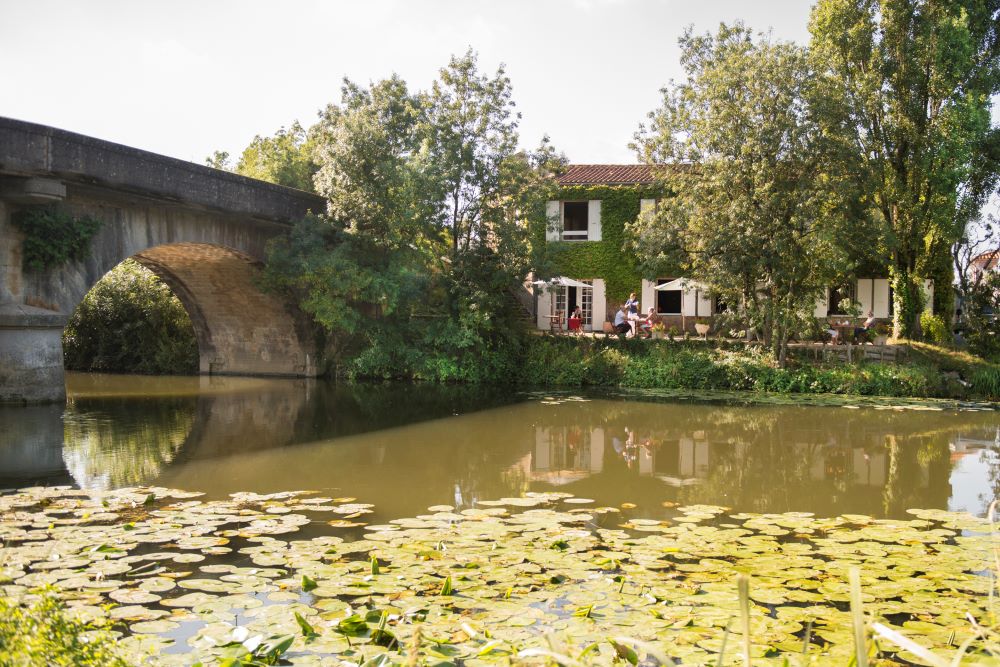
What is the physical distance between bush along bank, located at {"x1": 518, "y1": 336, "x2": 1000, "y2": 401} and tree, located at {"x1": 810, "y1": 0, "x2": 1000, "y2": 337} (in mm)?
3358

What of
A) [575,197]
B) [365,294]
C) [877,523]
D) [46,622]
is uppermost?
[575,197]

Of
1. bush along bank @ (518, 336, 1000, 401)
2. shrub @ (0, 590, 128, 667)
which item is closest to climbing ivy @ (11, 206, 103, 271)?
bush along bank @ (518, 336, 1000, 401)

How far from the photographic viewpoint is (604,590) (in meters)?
4.91

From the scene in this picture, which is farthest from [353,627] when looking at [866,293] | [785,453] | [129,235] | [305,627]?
[866,293]

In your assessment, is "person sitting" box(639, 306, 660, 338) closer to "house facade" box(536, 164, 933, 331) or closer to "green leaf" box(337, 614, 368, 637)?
"house facade" box(536, 164, 933, 331)

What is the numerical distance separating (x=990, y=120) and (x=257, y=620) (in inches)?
828

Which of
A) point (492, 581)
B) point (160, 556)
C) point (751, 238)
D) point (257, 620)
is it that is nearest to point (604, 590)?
point (492, 581)

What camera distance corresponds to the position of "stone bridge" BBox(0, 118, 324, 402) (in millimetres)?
13055

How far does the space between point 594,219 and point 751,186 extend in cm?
896

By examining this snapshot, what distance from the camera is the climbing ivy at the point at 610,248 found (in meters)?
26.5

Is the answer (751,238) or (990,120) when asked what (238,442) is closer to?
(751,238)

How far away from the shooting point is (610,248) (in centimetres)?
2678

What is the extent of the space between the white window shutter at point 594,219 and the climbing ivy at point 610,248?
111mm

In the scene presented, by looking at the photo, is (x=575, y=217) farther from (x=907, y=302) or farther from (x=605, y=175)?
(x=907, y=302)
